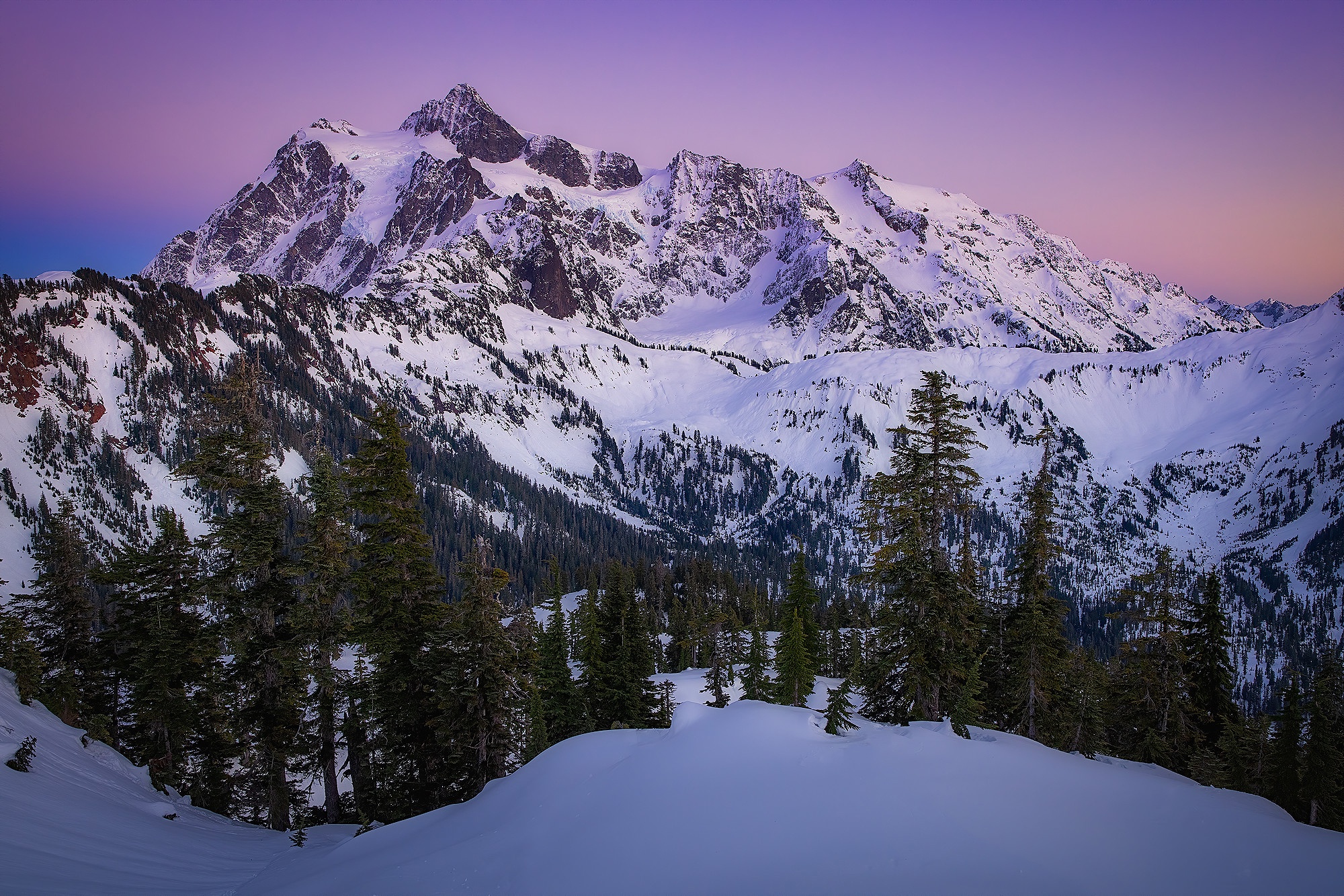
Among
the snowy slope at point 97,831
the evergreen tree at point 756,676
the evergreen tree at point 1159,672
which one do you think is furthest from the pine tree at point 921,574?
the evergreen tree at point 756,676

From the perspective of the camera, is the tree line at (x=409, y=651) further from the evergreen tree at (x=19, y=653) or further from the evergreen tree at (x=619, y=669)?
the evergreen tree at (x=619, y=669)

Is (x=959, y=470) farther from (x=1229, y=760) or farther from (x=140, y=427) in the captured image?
(x=140, y=427)

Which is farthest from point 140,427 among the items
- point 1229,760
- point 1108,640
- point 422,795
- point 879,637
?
point 1108,640

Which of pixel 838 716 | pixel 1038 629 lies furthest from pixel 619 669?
pixel 838 716

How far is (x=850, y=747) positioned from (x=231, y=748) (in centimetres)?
2151

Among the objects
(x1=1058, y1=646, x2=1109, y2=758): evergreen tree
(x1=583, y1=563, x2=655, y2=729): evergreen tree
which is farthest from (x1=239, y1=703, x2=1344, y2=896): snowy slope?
(x1=583, y1=563, x2=655, y2=729): evergreen tree

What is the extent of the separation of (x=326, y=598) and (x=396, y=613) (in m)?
2.25

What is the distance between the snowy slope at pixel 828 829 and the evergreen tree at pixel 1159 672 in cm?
1816

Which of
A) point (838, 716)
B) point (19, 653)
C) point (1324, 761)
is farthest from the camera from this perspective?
point (19, 653)

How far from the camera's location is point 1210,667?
1076 inches

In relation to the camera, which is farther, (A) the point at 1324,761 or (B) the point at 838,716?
(A) the point at 1324,761

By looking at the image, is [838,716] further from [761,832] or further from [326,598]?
[326,598]

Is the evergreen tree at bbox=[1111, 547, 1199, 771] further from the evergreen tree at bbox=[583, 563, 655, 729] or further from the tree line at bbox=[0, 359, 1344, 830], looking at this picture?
the evergreen tree at bbox=[583, 563, 655, 729]

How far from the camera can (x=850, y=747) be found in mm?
9352
